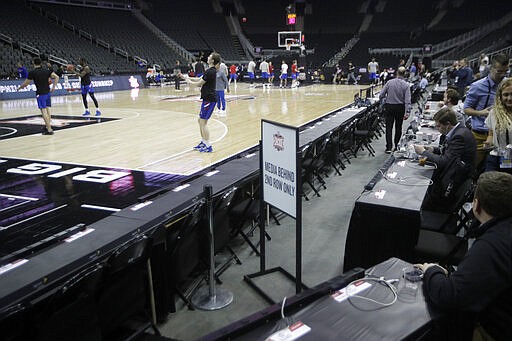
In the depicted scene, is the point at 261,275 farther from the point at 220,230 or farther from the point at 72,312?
the point at 72,312

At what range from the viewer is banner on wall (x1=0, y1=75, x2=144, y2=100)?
17406mm

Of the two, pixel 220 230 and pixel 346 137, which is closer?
pixel 220 230

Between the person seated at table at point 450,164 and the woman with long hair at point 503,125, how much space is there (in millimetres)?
225

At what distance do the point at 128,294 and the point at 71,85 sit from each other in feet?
64.7

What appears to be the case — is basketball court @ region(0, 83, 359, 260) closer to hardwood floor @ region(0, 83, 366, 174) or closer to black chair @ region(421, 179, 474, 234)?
hardwood floor @ region(0, 83, 366, 174)

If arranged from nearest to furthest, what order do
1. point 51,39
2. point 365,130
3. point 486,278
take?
point 486,278 < point 365,130 < point 51,39

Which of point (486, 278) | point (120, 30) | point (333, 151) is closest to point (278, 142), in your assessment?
point (486, 278)

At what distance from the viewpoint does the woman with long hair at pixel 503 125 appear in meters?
3.65

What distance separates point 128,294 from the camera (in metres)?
2.75

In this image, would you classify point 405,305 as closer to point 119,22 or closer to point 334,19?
point 119,22

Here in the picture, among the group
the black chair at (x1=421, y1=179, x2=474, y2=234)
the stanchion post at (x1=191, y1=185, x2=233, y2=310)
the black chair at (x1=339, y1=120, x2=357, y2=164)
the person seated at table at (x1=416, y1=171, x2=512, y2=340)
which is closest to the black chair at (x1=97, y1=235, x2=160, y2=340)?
the stanchion post at (x1=191, y1=185, x2=233, y2=310)

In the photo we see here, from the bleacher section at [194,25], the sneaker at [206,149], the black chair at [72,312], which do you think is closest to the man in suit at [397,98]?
the sneaker at [206,149]

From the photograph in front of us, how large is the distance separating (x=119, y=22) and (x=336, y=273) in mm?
32377

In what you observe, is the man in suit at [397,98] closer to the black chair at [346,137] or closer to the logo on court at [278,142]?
the black chair at [346,137]
